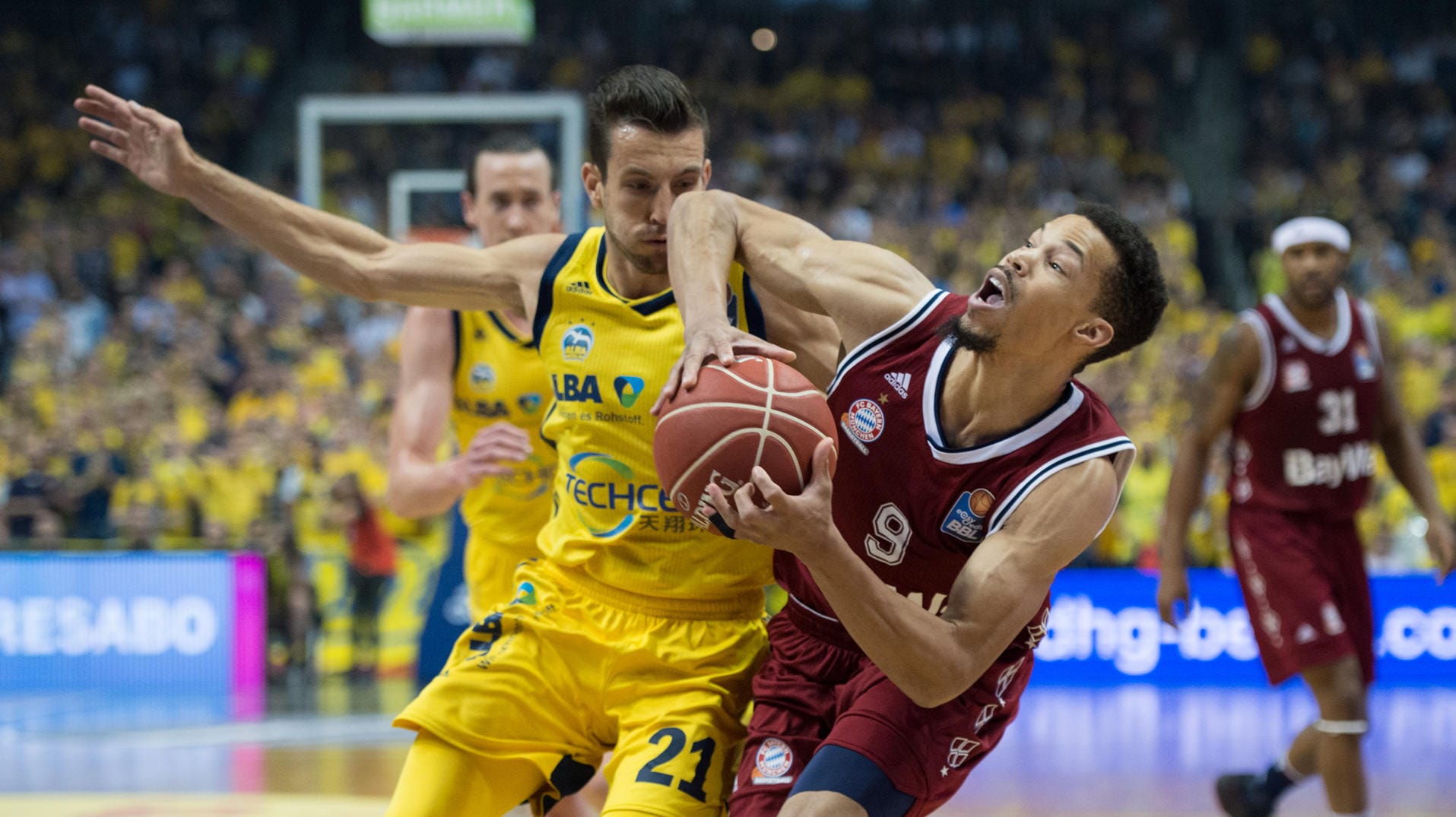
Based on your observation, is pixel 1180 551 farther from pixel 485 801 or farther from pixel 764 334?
pixel 485 801

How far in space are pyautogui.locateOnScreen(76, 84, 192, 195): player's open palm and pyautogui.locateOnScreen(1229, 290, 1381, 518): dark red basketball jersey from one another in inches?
152

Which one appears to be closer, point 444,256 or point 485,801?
point 485,801

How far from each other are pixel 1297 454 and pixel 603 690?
3.36m

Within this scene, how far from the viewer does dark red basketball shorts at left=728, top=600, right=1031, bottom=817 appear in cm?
307

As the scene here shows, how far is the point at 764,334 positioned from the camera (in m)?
3.49

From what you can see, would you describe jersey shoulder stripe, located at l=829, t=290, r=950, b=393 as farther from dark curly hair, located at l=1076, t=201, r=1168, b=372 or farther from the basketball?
the basketball

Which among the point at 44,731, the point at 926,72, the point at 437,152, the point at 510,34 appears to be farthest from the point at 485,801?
the point at 926,72

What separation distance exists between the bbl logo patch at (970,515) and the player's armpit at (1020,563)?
12 cm

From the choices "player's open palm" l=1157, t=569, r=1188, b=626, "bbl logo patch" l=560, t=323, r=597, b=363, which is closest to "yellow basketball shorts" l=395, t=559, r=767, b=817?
"bbl logo patch" l=560, t=323, r=597, b=363

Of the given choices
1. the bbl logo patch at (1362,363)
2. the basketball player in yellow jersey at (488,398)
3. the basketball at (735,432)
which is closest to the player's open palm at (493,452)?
the basketball player in yellow jersey at (488,398)

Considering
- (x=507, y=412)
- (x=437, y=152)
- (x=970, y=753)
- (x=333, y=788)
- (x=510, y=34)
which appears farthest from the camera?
(x=437, y=152)

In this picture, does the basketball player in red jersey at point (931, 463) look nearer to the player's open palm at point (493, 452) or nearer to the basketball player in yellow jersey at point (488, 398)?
the player's open palm at point (493, 452)

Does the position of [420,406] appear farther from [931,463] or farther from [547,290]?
[931,463]

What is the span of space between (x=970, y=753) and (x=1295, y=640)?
2.58m
